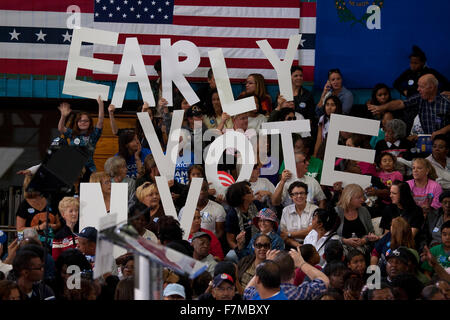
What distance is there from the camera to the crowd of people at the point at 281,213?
26.5ft

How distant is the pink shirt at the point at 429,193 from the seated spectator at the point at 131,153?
10.3 feet

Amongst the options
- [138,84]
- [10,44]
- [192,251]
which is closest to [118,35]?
[138,84]

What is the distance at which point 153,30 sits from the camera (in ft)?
42.9

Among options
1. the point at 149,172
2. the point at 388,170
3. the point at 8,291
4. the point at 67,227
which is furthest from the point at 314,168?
the point at 8,291

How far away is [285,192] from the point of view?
10.8 metres

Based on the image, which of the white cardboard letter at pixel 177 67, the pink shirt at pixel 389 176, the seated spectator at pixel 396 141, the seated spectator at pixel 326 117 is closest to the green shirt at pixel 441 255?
the pink shirt at pixel 389 176

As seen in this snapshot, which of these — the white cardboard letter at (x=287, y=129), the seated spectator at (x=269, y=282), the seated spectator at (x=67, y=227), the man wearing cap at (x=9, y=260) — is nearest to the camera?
the seated spectator at (x=269, y=282)

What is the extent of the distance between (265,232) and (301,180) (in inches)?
52.8

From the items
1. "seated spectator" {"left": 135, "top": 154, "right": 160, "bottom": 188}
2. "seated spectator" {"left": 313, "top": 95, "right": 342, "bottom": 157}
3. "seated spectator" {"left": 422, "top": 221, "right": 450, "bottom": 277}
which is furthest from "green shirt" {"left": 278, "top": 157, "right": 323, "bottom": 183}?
"seated spectator" {"left": 422, "top": 221, "right": 450, "bottom": 277}

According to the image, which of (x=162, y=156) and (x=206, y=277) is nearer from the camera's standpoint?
(x=206, y=277)

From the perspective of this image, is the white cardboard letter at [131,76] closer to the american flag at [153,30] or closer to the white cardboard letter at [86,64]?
the white cardboard letter at [86,64]

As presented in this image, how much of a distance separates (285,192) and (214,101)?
6.09 ft

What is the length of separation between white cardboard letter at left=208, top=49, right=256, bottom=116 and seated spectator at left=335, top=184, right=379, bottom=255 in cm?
194

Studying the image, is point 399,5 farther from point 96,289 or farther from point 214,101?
point 96,289
